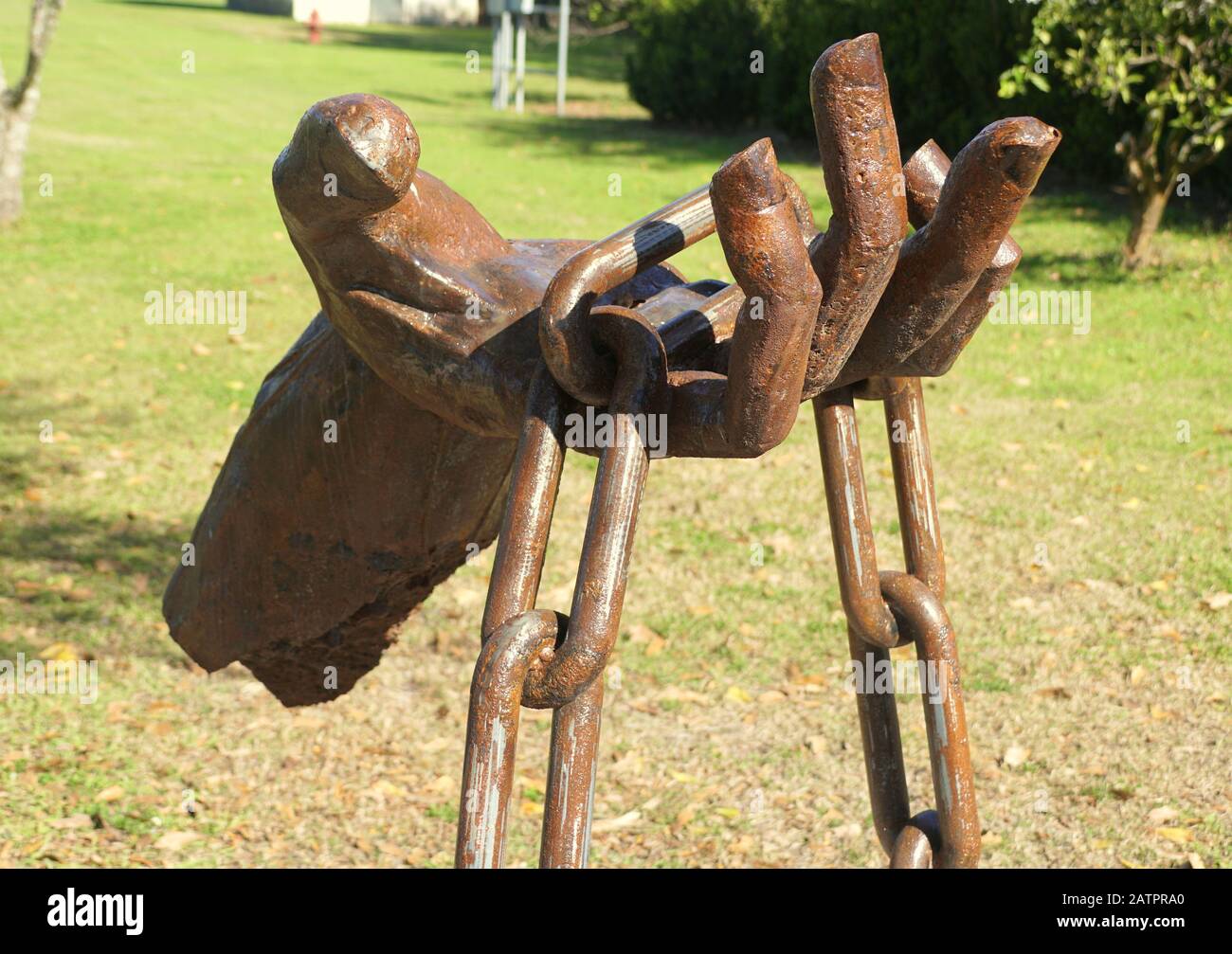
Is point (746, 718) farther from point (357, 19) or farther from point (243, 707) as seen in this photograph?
point (357, 19)

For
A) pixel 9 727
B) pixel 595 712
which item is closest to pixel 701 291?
pixel 595 712

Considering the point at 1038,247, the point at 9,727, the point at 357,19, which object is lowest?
the point at 9,727

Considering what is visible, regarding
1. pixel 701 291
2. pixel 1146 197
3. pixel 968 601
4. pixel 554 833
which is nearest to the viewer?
pixel 554 833

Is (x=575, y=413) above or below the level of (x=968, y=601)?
above

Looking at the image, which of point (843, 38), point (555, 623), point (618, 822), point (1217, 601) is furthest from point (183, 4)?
point (555, 623)

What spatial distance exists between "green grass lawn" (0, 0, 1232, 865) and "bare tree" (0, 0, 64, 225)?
0.73 metres

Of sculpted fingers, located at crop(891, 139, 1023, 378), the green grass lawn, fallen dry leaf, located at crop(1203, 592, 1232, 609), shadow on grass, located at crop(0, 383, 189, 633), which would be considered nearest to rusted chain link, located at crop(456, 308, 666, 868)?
sculpted fingers, located at crop(891, 139, 1023, 378)

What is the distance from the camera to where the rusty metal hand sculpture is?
50.7 inches

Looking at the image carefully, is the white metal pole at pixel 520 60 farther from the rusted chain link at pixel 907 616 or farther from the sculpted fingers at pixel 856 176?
the sculpted fingers at pixel 856 176

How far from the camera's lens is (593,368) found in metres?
1.39

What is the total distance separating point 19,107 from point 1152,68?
9.10m

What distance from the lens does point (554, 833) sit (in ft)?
4.59

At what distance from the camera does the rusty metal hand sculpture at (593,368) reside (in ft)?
4.23

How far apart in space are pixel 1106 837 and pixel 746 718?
1.26 m
